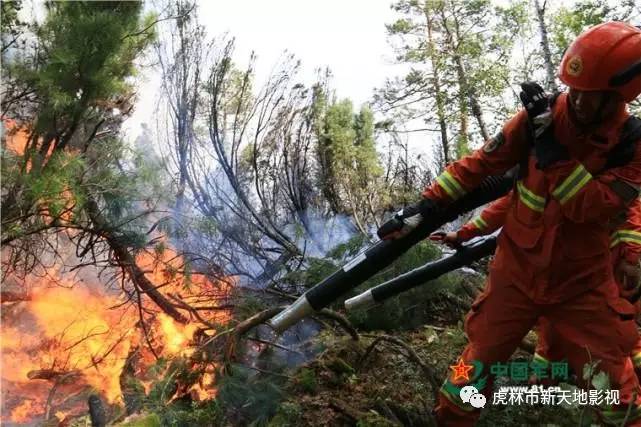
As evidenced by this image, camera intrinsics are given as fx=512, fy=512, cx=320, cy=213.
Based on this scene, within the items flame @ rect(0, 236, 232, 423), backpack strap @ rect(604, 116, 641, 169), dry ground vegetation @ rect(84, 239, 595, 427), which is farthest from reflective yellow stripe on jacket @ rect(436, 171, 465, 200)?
flame @ rect(0, 236, 232, 423)

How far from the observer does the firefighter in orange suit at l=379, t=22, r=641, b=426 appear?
2137 mm

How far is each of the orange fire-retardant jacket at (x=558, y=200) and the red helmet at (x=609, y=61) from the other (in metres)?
0.17

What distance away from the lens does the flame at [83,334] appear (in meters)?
4.27

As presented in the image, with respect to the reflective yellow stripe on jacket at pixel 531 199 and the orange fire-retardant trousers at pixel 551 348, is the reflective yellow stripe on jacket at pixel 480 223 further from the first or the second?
the orange fire-retardant trousers at pixel 551 348

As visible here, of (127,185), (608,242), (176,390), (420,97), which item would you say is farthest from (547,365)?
(420,97)

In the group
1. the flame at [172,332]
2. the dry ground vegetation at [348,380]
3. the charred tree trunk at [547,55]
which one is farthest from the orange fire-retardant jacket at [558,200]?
the charred tree trunk at [547,55]

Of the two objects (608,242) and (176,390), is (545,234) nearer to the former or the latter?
(608,242)

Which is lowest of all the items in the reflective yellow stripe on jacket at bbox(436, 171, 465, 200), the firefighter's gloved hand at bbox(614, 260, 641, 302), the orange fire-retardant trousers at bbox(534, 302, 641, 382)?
the orange fire-retardant trousers at bbox(534, 302, 641, 382)

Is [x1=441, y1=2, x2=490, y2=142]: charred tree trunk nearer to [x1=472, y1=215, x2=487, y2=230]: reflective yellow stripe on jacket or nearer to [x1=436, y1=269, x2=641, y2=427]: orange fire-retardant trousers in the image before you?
[x1=472, y1=215, x2=487, y2=230]: reflective yellow stripe on jacket

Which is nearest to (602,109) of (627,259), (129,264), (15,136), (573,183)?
(573,183)

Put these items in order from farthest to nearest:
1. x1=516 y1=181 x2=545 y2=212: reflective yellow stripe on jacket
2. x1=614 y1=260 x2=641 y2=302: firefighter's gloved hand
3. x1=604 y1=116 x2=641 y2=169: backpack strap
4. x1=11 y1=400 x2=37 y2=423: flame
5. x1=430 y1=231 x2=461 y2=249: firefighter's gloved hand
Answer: x1=11 y1=400 x2=37 y2=423: flame < x1=430 y1=231 x2=461 y2=249: firefighter's gloved hand < x1=614 y1=260 x2=641 y2=302: firefighter's gloved hand < x1=516 y1=181 x2=545 y2=212: reflective yellow stripe on jacket < x1=604 y1=116 x2=641 y2=169: backpack strap

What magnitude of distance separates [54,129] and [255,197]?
2.70m

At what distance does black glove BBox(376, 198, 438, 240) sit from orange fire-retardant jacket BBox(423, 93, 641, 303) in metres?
0.06

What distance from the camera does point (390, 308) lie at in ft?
13.9
